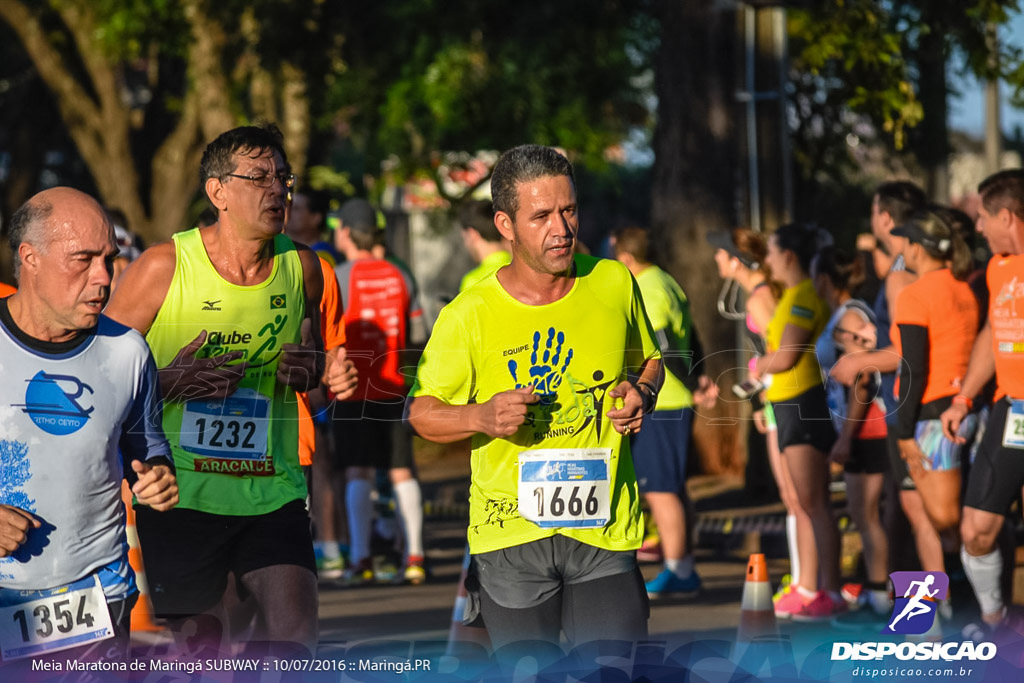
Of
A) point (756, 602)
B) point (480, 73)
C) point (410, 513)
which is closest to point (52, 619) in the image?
point (756, 602)

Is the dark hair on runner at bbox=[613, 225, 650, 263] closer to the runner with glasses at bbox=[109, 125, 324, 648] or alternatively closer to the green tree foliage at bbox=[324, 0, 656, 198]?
the runner with glasses at bbox=[109, 125, 324, 648]

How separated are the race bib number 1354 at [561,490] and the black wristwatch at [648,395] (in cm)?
23

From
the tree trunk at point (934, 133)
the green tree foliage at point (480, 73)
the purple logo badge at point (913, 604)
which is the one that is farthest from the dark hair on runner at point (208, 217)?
the tree trunk at point (934, 133)

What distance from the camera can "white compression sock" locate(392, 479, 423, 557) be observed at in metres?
9.58

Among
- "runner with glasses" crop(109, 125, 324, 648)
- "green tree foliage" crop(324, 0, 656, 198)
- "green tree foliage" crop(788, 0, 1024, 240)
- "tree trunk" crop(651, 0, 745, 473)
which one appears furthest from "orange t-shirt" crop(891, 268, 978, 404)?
"green tree foliage" crop(324, 0, 656, 198)

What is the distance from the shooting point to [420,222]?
2038 cm

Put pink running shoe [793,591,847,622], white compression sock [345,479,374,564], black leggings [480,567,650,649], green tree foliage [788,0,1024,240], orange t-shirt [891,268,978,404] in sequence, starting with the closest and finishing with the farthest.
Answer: black leggings [480,567,650,649]
orange t-shirt [891,268,978,404]
pink running shoe [793,591,847,622]
white compression sock [345,479,374,564]
green tree foliage [788,0,1024,240]

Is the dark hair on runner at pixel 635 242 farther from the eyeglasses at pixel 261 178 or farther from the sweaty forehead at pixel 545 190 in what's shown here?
the sweaty forehead at pixel 545 190

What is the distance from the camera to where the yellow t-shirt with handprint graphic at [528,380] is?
15.3 ft

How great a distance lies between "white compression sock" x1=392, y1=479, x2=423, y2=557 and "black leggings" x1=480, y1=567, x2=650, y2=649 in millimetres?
4934

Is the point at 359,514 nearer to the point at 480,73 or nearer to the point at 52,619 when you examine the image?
the point at 52,619

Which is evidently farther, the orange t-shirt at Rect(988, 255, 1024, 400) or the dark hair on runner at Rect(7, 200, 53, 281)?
the orange t-shirt at Rect(988, 255, 1024, 400)

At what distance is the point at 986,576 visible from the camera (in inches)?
267

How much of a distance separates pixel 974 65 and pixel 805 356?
430 cm
